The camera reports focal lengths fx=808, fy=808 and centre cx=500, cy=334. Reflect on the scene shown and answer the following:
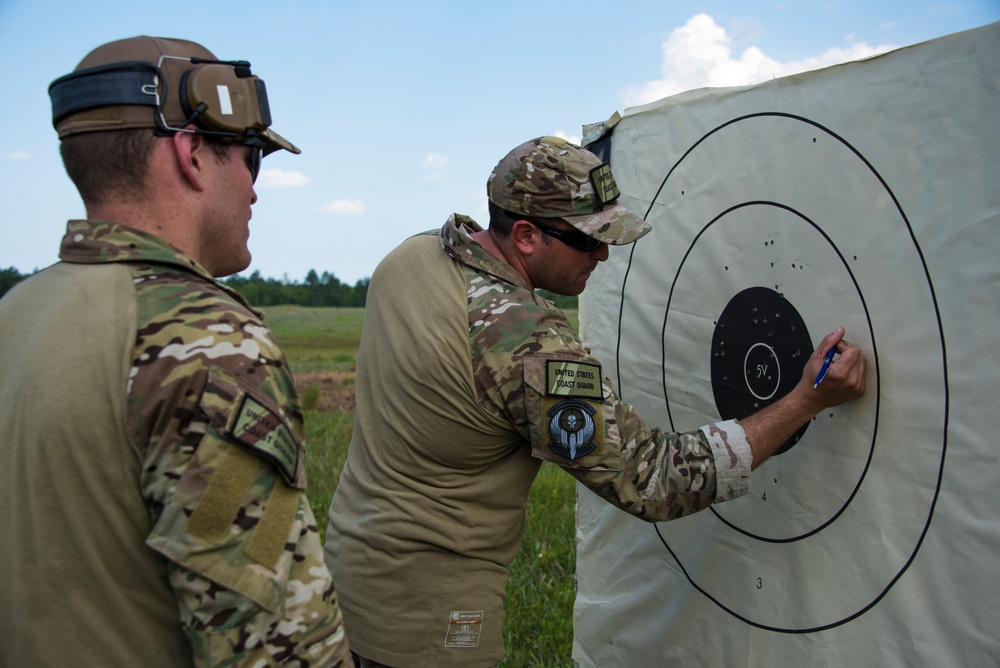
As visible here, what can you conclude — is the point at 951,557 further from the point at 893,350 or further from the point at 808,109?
the point at 808,109

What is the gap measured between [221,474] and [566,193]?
1.06m

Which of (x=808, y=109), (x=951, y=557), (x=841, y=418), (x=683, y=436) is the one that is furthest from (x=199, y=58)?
(x=951, y=557)

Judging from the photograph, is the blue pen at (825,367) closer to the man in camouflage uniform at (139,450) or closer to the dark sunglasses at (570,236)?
the dark sunglasses at (570,236)

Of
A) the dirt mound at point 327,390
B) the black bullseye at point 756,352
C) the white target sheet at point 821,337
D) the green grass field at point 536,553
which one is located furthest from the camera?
the dirt mound at point 327,390

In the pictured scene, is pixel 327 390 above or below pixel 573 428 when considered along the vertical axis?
below

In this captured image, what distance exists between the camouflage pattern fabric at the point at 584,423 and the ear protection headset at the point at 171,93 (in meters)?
0.65

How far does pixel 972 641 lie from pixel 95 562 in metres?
1.56

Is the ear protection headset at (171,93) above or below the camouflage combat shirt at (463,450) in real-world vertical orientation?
above

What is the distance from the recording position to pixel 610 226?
1865mm

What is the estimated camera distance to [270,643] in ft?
3.69


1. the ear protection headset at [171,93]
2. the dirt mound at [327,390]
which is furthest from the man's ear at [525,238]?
the dirt mound at [327,390]

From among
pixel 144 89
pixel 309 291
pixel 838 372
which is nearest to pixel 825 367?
pixel 838 372

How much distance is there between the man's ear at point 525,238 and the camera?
1896 mm

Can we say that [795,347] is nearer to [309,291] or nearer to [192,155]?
[192,155]
